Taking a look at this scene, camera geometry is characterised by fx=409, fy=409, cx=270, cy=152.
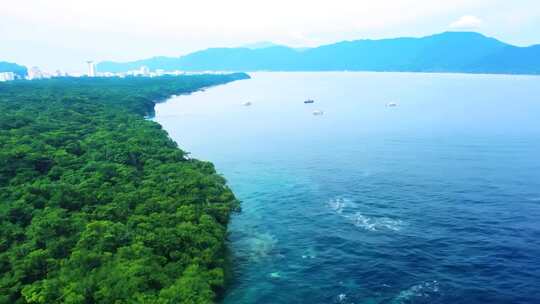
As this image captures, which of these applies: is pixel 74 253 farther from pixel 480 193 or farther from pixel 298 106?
pixel 298 106

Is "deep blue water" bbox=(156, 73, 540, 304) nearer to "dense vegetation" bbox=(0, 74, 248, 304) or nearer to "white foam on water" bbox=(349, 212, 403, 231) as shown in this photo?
"white foam on water" bbox=(349, 212, 403, 231)

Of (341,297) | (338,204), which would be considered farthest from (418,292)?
(338,204)

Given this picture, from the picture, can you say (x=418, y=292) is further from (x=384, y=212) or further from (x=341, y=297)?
(x=384, y=212)

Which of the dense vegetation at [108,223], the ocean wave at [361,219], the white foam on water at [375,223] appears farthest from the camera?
the ocean wave at [361,219]

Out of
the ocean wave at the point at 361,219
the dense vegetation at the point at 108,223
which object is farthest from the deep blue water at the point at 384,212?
the dense vegetation at the point at 108,223

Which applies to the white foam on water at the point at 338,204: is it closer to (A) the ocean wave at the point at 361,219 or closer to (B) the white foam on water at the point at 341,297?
(A) the ocean wave at the point at 361,219

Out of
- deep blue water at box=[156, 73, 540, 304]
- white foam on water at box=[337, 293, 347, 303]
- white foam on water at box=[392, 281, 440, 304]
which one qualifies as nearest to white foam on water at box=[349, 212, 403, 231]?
deep blue water at box=[156, 73, 540, 304]

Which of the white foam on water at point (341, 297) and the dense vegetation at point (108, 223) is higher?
the dense vegetation at point (108, 223)

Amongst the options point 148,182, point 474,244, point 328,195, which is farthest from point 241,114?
point 474,244
